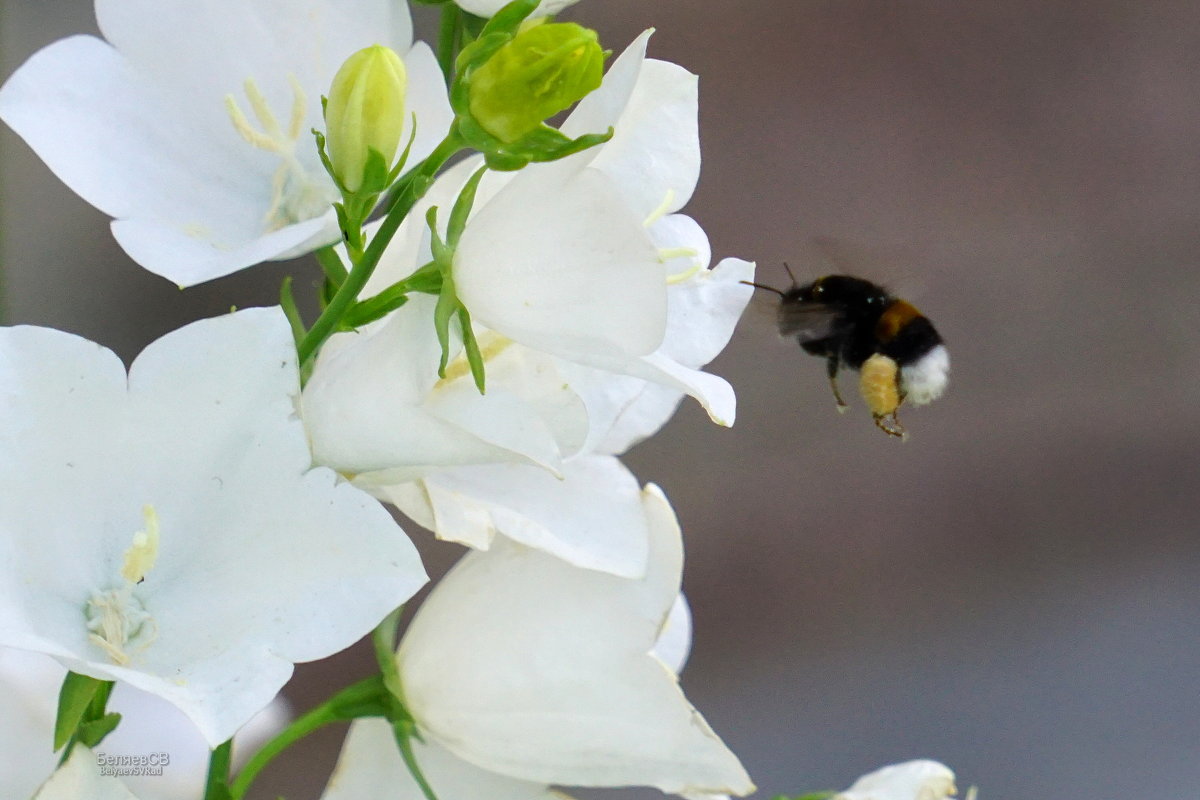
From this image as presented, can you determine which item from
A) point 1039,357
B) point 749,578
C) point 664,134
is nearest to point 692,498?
point 749,578

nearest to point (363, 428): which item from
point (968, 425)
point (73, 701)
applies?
point (73, 701)

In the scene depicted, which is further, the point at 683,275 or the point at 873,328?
the point at 873,328

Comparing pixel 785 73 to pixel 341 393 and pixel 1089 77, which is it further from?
pixel 341 393

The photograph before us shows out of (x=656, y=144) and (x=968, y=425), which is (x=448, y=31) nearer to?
(x=656, y=144)

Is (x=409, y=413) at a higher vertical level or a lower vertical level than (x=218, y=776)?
higher

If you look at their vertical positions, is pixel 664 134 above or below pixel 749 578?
above

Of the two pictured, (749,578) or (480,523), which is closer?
(480,523)
